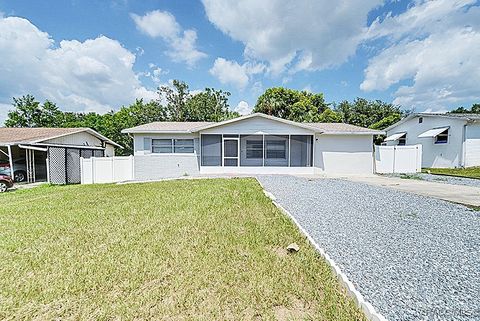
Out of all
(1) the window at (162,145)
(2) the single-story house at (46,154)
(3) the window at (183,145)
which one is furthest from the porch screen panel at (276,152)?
(2) the single-story house at (46,154)

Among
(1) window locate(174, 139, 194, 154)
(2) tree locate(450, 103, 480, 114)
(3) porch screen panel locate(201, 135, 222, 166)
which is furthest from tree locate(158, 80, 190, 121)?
(2) tree locate(450, 103, 480, 114)

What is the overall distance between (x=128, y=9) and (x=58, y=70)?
21.3 m

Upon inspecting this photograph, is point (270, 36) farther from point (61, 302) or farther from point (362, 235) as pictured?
point (61, 302)

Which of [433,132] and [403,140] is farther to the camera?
[403,140]

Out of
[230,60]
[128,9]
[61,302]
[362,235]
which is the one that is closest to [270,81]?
[230,60]

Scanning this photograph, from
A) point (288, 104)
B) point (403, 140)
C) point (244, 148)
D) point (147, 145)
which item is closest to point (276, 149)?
point (244, 148)

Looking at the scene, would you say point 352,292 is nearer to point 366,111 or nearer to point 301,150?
point 301,150

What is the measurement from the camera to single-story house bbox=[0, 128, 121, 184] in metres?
14.9

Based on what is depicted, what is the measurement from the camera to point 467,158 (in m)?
17.1

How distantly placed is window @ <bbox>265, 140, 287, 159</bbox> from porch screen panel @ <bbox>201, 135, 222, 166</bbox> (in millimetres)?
3175

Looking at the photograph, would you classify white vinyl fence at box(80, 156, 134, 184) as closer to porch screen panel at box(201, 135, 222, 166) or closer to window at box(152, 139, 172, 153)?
window at box(152, 139, 172, 153)

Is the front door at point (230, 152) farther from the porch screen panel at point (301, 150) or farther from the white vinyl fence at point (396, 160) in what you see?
the white vinyl fence at point (396, 160)

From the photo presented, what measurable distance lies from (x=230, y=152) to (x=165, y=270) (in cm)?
1272

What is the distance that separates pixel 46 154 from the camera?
17391mm
